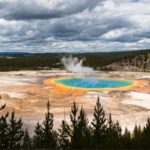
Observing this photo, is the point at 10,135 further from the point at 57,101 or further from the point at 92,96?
the point at 92,96

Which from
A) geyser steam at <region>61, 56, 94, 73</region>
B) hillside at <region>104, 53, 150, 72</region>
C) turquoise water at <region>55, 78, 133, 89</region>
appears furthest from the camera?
hillside at <region>104, 53, 150, 72</region>

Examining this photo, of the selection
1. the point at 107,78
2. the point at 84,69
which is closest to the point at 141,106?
the point at 107,78

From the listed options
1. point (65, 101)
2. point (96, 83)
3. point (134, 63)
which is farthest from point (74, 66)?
point (65, 101)

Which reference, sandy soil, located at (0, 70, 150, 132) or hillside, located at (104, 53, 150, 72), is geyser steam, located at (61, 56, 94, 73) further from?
sandy soil, located at (0, 70, 150, 132)

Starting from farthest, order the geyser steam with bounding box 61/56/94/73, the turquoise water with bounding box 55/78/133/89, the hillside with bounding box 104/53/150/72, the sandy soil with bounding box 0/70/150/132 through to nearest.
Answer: the hillside with bounding box 104/53/150/72
the geyser steam with bounding box 61/56/94/73
the turquoise water with bounding box 55/78/133/89
the sandy soil with bounding box 0/70/150/132

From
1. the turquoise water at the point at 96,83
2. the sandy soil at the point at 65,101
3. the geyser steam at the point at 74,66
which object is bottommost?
the sandy soil at the point at 65,101

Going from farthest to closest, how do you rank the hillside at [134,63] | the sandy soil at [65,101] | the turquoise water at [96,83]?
the hillside at [134,63] → the turquoise water at [96,83] → the sandy soil at [65,101]

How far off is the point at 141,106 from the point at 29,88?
91.1 ft

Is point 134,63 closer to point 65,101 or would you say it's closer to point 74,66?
point 74,66

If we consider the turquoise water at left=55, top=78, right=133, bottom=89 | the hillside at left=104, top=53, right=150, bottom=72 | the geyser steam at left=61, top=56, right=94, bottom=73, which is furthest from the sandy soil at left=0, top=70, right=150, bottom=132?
the hillside at left=104, top=53, right=150, bottom=72

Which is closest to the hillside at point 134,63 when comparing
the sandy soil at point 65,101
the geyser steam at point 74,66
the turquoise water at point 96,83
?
the geyser steam at point 74,66

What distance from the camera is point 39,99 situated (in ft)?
199

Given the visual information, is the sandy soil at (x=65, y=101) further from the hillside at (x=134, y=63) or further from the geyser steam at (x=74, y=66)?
the hillside at (x=134, y=63)

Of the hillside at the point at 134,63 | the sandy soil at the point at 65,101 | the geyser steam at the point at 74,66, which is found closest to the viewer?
the sandy soil at the point at 65,101
